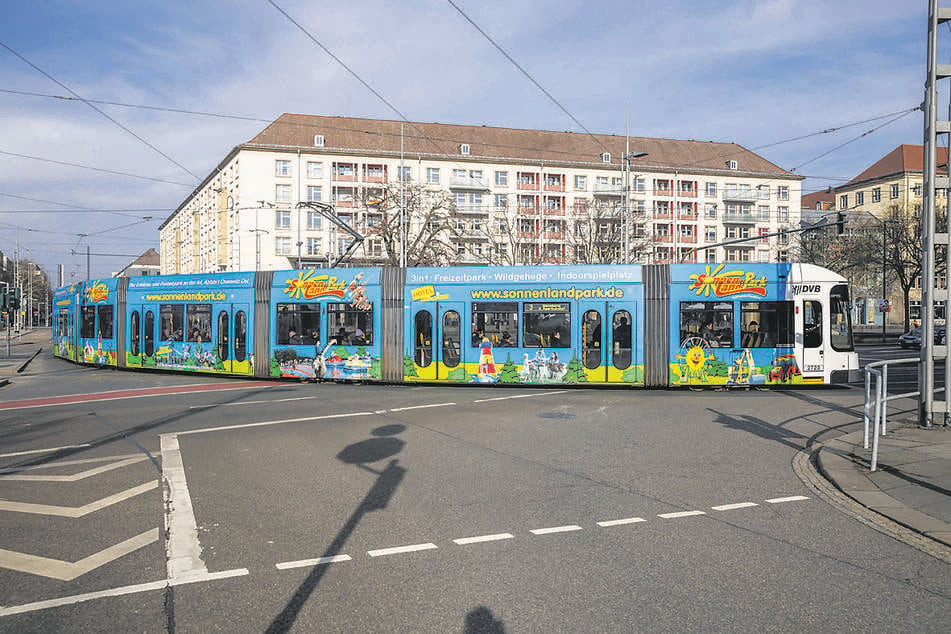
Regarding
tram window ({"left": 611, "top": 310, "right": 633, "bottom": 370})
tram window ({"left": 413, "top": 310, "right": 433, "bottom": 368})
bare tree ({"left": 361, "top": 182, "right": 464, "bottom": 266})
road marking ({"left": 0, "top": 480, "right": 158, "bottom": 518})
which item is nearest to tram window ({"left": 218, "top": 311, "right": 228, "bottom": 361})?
tram window ({"left": 413, "top": 310, "right": 433, "bottom": 368})

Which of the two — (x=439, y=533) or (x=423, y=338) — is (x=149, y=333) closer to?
(x=423, y=338)

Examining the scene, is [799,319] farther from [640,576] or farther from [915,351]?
[915,351]

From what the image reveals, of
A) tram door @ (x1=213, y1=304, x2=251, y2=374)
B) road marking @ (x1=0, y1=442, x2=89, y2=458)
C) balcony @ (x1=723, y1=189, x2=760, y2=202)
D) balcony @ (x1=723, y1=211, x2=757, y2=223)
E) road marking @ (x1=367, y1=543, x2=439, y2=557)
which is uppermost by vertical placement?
balcony @ (x1=723, y1=189, x2=760, y2=202)

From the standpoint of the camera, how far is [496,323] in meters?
17.9

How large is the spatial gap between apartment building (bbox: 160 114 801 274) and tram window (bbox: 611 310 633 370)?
1589 inches

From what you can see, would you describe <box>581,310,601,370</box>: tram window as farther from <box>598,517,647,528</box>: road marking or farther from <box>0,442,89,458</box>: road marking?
<box>598,517,647,528</box>: road marking

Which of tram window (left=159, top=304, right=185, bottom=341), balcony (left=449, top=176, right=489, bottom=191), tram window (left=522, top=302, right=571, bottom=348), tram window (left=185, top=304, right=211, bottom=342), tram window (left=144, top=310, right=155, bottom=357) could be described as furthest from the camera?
balcony (left=449, top=176, right=489, bottom=191)

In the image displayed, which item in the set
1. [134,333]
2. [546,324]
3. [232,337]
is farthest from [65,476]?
[134,333]

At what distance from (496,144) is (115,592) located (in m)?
74.4

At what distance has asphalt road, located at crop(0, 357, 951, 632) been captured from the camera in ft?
14.1

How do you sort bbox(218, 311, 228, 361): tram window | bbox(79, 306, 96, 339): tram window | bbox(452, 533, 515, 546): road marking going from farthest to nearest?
1. bbox(79, 306, 96, 339): tram window
2. bbox(218, 311, 228, 361): tram window
3. bbox(452, 533, 515, 546): road marking

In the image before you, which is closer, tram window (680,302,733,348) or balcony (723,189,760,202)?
tram window (680,302,733,348)

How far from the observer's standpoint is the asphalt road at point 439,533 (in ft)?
14.1

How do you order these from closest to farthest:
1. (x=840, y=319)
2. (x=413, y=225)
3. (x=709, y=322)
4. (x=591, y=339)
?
(x=840, y=319), (x=709, y=322), (x=591, y=339), (x=413, y=225)
